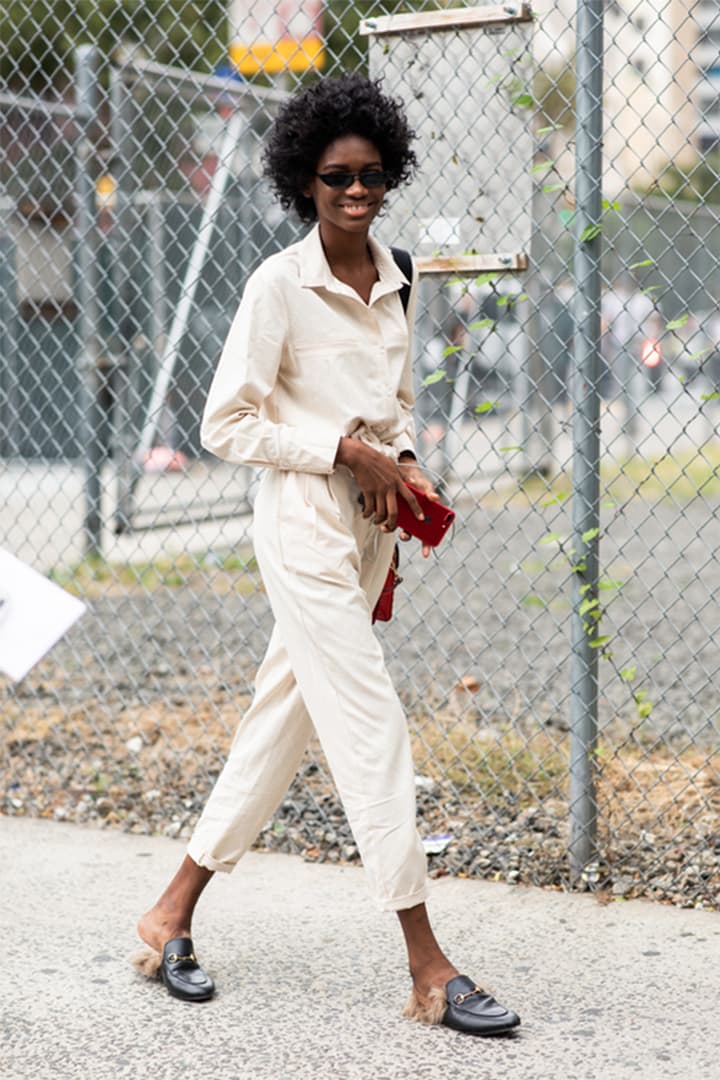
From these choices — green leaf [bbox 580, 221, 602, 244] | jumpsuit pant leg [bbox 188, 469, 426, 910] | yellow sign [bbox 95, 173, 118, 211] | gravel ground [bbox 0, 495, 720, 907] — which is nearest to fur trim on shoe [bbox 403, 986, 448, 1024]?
jumpsuit pant leg [bbox 188, 469, 426, 910]

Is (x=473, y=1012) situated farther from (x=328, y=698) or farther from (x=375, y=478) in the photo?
(x=375, y=478)

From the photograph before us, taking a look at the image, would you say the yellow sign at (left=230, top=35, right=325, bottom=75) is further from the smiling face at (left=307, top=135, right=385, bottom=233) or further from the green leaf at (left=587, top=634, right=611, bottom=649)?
the green leaf at (left=587, top=634, right=611, bottom=649)

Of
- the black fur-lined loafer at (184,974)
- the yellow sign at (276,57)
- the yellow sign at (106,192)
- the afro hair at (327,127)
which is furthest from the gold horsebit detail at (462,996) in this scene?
the yellow sign at (106,192)

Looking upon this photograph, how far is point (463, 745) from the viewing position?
16.9 feet

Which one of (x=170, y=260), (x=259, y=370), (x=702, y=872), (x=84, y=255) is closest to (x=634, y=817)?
(x=702, y=872)

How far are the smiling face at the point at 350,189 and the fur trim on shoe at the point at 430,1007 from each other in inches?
65.0

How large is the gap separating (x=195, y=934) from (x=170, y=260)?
6407 mm

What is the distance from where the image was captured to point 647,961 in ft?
11.9

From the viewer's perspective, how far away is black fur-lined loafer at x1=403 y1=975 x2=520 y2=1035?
3.18 metres

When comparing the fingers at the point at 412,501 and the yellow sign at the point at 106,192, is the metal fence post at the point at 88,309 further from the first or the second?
the fingers at the point at 412,501

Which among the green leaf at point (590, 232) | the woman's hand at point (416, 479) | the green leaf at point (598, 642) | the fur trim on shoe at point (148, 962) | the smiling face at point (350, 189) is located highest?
the green leaf at point (590, 232)

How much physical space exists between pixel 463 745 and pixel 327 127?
8.15 feet

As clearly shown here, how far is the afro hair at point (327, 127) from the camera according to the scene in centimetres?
328

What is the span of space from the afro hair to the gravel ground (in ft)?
3.83
